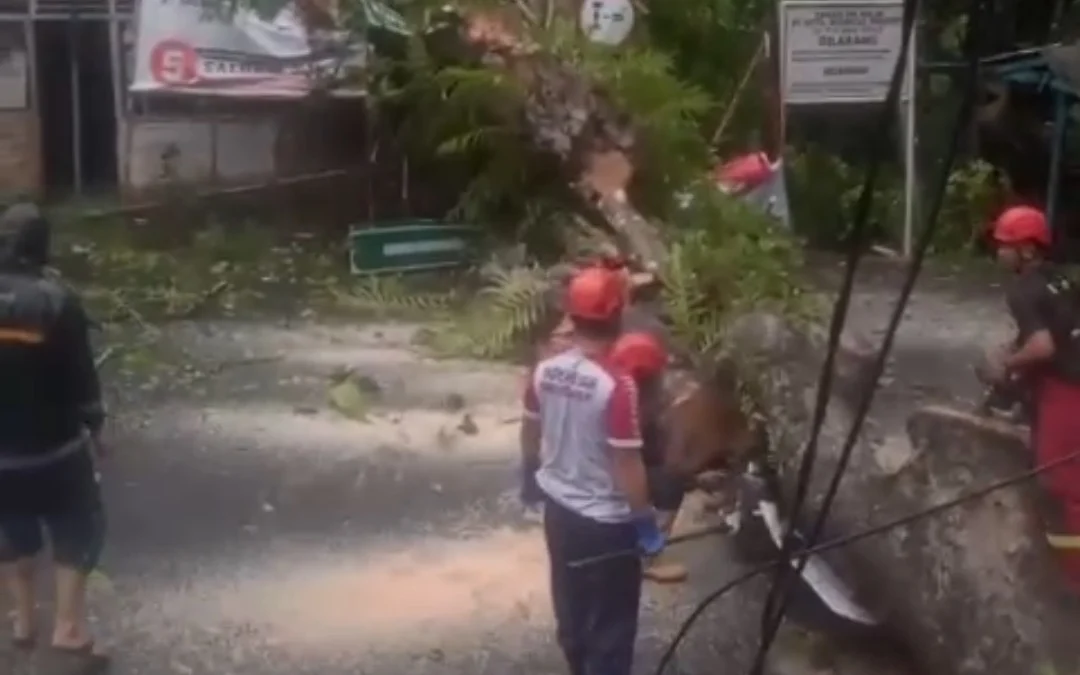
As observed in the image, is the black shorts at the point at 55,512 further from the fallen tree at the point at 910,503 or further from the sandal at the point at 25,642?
the fallen tree at the point at 910,503

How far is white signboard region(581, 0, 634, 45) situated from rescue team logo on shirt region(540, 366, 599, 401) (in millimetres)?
7571

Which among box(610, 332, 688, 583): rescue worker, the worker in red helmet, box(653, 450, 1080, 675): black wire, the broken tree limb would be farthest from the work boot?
the broken tree limb

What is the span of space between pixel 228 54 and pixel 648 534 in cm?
1047

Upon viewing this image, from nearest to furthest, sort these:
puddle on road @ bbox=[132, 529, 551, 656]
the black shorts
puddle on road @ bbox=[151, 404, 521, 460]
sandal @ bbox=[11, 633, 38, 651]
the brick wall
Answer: the black shorts < sandal @ bbox=[11, 633, 38, 651] < puddle on road @ bbox=[132, 529, 551, 656] < puddle on road @ bbox=[151, 404, 521, 460] < the brick wall

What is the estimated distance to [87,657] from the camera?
19.1 ft

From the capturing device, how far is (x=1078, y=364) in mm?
5285

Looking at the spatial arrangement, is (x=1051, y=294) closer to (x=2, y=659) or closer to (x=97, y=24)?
(x=2, y=659)

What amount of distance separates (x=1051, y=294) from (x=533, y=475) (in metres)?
1.87

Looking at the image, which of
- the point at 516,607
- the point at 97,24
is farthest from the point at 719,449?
the point at 97,24

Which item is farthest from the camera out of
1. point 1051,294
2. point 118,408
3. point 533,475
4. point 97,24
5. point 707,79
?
point 97,24

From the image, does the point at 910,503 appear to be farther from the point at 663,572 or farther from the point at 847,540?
the point at 847,540

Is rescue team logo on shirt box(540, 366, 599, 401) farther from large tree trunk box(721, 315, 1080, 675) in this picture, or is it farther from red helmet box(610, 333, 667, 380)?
large tree trunk box(721, 315, 1080, 675)

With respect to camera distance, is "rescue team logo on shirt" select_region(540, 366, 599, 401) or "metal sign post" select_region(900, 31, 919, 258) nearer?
"rescue team logo on shirt" select_region(540, 366, 599, 401)

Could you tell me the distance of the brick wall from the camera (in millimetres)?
15266
